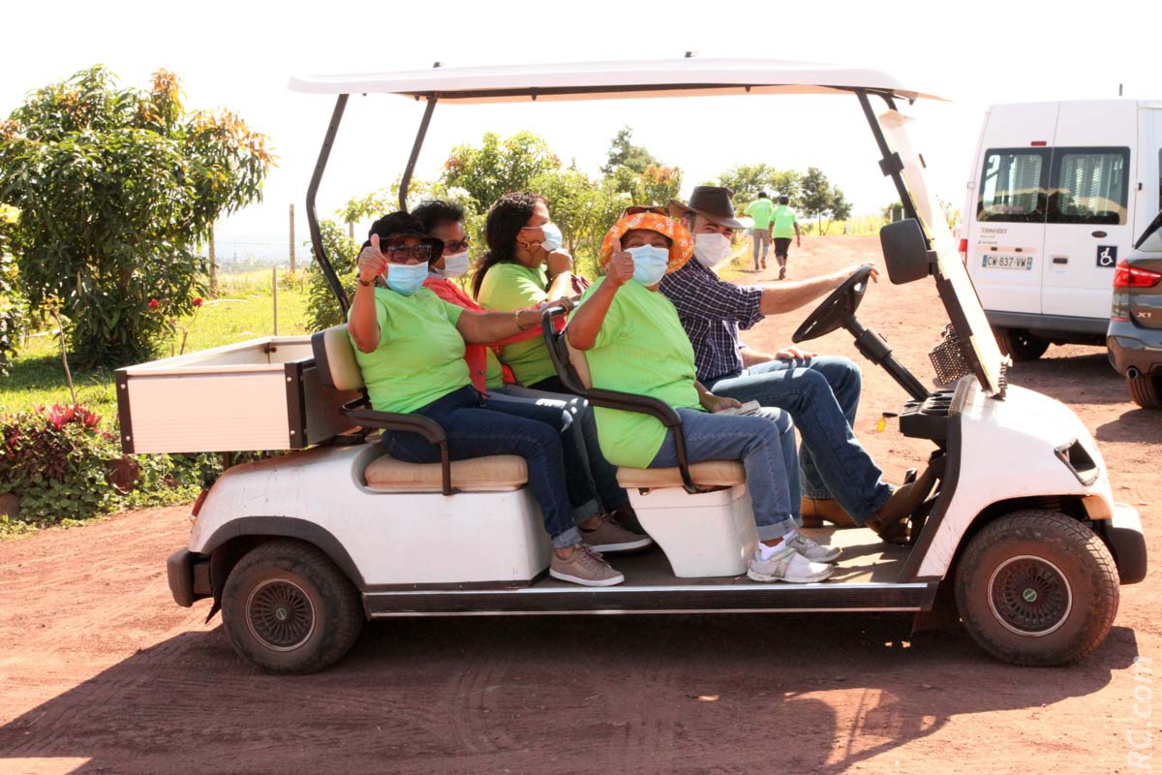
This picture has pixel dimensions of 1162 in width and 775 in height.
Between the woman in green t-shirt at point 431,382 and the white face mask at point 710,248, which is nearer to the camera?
the woman in green t-shirt at point 431,382

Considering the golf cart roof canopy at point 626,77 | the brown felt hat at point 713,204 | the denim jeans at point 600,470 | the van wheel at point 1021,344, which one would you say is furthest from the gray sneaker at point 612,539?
the van wheel at point 1021,344

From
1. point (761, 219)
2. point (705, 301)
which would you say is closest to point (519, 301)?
point (705, 301)

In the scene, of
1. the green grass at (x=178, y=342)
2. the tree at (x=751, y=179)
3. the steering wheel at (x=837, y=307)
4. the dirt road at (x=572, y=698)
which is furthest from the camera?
the tree at (x=751, y=179)

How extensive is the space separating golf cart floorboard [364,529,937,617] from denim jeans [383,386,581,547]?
0.75ft

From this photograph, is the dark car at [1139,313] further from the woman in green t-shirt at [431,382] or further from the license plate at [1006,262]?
the woman in green t-shirt at [431,382]

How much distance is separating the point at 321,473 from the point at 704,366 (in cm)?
152

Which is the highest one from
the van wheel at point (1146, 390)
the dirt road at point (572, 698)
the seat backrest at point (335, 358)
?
the seat backrest at point (335, 358)

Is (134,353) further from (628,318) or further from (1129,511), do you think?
(1129,511)

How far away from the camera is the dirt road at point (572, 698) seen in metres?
3.84

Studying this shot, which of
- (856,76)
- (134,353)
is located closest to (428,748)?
(856,76)

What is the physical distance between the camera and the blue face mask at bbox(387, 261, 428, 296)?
15.4 ft

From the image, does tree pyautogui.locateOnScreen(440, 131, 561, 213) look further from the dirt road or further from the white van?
the dirt road

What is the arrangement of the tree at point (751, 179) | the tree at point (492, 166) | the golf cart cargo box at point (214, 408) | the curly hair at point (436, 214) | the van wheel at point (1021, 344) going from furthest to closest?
the tree at point (751, 179)
the tree at point (492, 166)
the van wheel at point (1021, 344)
the curly hair at point (436, 214)
the golf cart cargo box at point (214, 408)

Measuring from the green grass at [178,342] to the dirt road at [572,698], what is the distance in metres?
3.95
